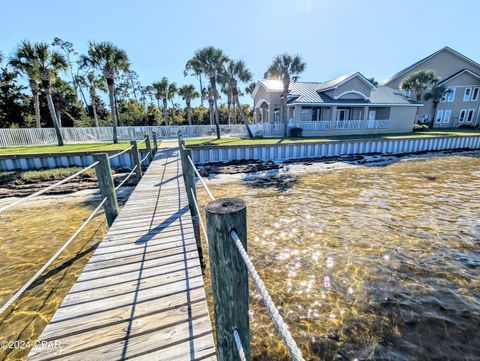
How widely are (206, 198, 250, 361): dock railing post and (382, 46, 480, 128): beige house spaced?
41.4 metres

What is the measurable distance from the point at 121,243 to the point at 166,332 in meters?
2.04

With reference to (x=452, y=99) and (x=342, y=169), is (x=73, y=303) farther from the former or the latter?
(x=452, y=99)

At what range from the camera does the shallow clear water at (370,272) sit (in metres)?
3.26

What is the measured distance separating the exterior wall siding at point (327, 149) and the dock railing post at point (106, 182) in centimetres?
988

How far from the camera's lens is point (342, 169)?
13586mm

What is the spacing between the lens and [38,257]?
17.3ft

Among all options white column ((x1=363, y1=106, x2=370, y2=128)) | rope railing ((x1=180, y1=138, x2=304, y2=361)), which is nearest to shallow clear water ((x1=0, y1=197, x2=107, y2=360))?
rope railing ((x1=180, y1=138, x2=304, y2=361))

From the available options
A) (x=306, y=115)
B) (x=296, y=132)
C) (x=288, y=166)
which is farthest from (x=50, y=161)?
(x=306, y=115)

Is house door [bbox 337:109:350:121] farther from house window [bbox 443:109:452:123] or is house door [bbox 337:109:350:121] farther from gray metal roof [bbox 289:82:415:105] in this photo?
house window [bbox 443:109:452:123]

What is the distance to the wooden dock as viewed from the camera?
2.13 metres

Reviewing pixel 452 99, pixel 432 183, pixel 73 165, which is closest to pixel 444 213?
pixel 432 183

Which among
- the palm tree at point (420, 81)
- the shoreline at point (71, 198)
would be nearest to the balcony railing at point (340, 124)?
the palm tree at point (420, 81)

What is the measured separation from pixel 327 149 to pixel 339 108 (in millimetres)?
11831

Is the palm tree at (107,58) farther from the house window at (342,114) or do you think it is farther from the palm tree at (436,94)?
the palm tree at (436,94)
